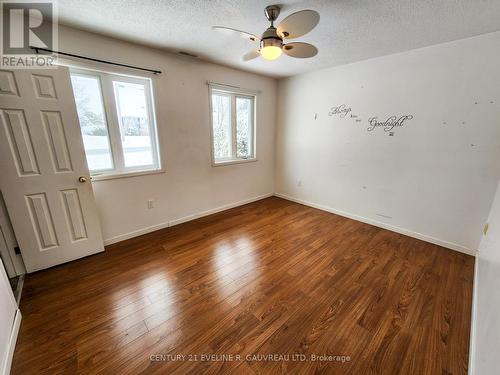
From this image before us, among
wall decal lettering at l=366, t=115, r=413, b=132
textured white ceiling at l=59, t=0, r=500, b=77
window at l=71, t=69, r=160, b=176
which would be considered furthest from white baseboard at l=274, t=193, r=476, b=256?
window at l=71, t=69, r=160, b=176

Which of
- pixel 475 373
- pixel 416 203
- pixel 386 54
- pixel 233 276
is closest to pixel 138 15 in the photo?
pixel 233 276

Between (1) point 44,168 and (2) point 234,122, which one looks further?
(2) point 234,122

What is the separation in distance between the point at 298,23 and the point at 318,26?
692mm

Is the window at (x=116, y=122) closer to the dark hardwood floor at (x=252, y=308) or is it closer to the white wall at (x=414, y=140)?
the dark hardwood floor at (x=252, y=308)

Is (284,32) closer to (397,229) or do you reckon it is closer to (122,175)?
(122,175)

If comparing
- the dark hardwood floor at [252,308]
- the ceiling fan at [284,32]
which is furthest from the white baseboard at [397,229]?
the ceiling fan at [284,32]

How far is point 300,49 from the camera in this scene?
72.0 inches

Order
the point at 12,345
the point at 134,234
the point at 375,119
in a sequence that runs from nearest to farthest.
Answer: the point at 12,345 < the point at 134,234 < the point at 375,119

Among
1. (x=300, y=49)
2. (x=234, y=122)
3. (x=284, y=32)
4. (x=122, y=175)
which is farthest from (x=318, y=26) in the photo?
(x=122, y=175)

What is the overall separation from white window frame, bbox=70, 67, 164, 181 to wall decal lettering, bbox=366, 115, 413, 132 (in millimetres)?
2998

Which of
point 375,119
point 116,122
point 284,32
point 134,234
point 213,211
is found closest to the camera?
point 284,32

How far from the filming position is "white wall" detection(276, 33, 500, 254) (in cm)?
223

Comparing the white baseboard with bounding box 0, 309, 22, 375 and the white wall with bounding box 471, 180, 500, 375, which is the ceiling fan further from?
the white baseboard with bounding box 0, 309, 22, 375

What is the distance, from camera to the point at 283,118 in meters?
4.16
